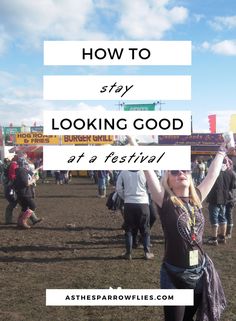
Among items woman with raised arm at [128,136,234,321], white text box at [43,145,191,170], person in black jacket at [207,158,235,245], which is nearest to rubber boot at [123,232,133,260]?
person in black jacket at [207,158,235,245]

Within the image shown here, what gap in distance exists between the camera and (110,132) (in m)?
3.98

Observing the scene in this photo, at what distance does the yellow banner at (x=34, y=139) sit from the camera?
3428cm

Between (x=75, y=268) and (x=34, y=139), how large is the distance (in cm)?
Result: 2807

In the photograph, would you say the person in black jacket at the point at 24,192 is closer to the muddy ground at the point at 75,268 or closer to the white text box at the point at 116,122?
the muddy ground at the point at 75,268

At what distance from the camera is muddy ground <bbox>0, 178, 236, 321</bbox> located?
5.33 metres

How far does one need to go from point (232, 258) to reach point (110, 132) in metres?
4.89

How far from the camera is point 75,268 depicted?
724cm

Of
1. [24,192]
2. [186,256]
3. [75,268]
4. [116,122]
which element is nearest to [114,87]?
[116,122]

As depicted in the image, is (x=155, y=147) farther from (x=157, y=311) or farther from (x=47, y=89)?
(x=157, y=311)

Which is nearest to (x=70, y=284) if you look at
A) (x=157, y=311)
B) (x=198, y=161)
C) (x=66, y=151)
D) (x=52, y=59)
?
(x=157, y=311)

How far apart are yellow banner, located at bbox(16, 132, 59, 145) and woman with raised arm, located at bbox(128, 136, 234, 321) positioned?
31.2 meters

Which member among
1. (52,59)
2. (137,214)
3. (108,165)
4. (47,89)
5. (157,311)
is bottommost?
(157,311)

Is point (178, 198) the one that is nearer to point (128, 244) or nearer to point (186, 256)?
point (186, 256)

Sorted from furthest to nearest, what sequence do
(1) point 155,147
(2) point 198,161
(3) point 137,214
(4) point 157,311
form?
(2) point 198,161, (3) point 137,214, (4) point 157,311, (1) point 155,147
